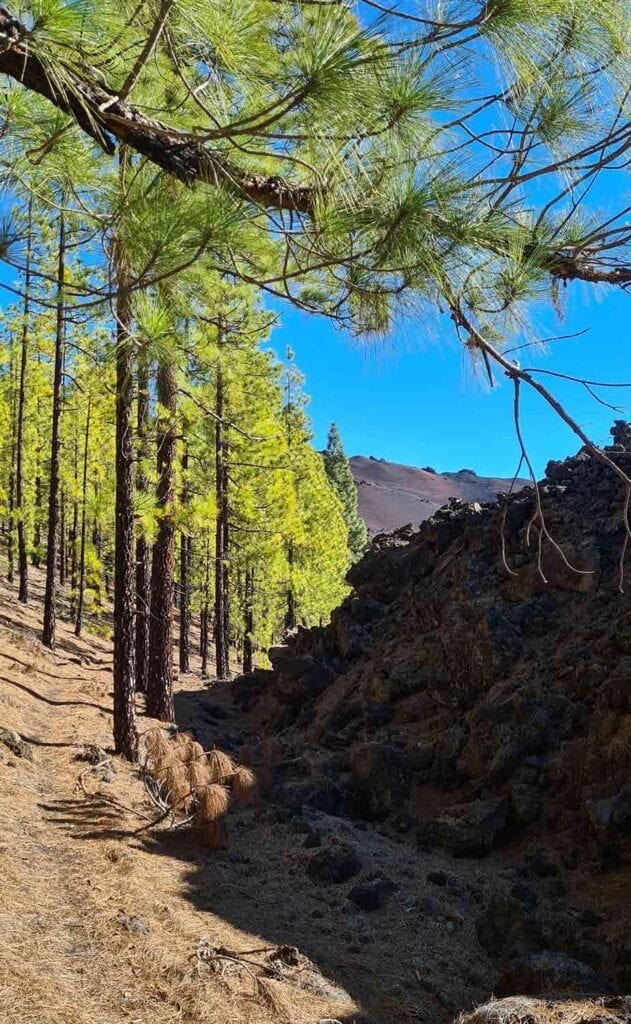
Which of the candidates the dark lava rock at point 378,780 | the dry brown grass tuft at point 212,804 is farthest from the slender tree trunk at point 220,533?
the dry brown grass tuft at point 212,804

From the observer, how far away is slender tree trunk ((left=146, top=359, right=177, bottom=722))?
1005 centimetres

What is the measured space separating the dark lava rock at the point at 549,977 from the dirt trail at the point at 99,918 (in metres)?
1.20

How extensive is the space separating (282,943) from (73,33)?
5.27 m

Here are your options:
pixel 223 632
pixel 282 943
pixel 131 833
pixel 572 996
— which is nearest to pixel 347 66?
pixel 572 996

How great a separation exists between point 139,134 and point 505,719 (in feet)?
25.0

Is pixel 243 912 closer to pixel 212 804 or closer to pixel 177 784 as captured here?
pixel 212 804

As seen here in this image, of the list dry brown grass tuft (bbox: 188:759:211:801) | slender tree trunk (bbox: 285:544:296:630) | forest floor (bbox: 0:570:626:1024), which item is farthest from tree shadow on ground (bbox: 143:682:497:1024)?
slender tree trunk (bbox: 285:544:296:630)

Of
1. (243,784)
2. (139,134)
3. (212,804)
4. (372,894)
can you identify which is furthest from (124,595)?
(139,134)

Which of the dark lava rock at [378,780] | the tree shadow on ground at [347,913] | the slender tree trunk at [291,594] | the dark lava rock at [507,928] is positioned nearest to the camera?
the tree shadow on ground at [347,913]

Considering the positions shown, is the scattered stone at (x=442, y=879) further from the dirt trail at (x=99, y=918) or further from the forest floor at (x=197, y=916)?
the dirt trail at (x=99, y=918)

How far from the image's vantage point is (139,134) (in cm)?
314

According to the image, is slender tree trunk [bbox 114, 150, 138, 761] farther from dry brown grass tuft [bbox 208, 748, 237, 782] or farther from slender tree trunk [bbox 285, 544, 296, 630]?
slender tree trunk [bbox 285, 544, 296, 630]

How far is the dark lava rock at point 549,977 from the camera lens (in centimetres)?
440

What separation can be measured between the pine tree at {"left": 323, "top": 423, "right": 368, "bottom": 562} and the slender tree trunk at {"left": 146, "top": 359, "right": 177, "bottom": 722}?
24.6 meters
